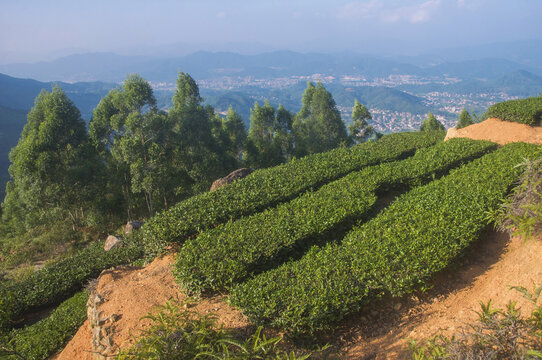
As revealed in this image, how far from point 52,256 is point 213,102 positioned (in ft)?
434

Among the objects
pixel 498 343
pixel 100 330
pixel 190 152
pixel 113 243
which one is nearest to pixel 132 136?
pixel 190 152

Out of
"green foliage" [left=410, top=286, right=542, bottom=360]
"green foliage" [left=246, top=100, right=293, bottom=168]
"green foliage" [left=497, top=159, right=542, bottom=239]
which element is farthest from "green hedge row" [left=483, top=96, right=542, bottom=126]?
"green foliage" [left=246, top=100, right=293, bottom=168]

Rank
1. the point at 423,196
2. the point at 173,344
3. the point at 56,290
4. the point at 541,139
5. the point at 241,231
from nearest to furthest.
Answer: the point at 173,344 → the point at 241,231 → the point at 423,196 → the point at 56,290 → the point at 541,139

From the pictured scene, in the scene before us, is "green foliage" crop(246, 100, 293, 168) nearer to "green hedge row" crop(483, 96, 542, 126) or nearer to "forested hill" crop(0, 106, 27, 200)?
"green hedge row" crop(483, 96, 542, 126)

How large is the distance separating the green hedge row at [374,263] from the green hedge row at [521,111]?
23.4ft

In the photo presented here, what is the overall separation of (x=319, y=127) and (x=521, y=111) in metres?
12.9

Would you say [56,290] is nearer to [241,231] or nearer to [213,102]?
[241,231]

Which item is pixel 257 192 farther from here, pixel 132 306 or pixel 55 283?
pixel 55 283

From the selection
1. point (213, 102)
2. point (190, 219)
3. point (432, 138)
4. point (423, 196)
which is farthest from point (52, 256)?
point (213, 102)

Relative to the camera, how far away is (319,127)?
23688 mm

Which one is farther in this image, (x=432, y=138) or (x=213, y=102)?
(x=213, y=102)

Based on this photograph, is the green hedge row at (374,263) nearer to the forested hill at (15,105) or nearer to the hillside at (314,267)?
the hillside at (314,267)

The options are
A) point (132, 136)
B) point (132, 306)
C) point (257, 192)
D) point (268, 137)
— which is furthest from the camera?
point (268, 137)

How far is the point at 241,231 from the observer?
6.89 meters
